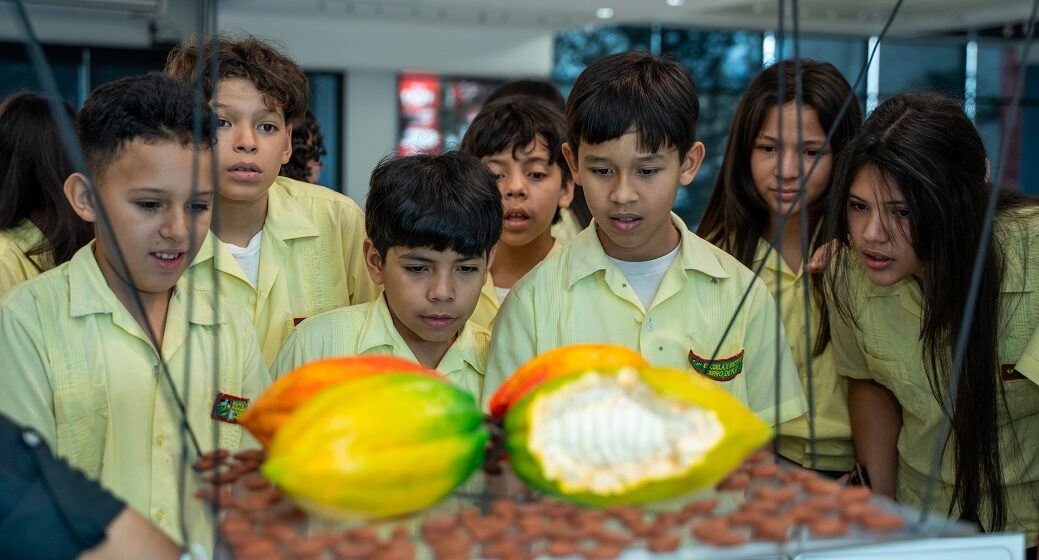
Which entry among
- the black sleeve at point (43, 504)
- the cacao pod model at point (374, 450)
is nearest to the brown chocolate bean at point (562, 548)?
the cacao pod model at point (374, 450)

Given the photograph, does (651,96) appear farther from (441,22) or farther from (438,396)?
(441,22)

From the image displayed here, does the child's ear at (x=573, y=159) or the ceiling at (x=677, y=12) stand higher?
the ceiling at (x=677, y=12)

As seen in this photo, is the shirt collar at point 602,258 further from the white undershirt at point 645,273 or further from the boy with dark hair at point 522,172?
the boy with dark hair at point 522,172

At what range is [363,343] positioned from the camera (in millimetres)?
1541

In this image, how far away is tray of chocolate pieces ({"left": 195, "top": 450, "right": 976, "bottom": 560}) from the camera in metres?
0.70

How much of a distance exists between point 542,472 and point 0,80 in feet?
23.8

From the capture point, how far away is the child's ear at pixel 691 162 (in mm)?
1644

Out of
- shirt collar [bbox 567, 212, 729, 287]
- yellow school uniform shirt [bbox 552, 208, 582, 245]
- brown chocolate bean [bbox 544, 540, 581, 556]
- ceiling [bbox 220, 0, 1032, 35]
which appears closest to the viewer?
brown chocolate bean [bbox 544, 540, 581, 556]

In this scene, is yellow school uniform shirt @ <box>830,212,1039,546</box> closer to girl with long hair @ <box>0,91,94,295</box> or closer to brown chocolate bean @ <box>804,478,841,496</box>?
brown chocolate bean @ <box>804,478,841,496</box>

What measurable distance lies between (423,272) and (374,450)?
0.80 metres

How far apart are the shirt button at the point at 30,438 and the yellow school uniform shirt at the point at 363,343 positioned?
0.60m

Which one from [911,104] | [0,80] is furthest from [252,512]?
[0,80]

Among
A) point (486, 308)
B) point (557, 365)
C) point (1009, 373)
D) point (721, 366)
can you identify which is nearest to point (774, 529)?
point (557, 365)

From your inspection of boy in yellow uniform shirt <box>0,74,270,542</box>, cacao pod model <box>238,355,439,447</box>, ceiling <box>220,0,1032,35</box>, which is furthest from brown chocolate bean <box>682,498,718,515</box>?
ceiling <box>220,0,1032,35</box>
